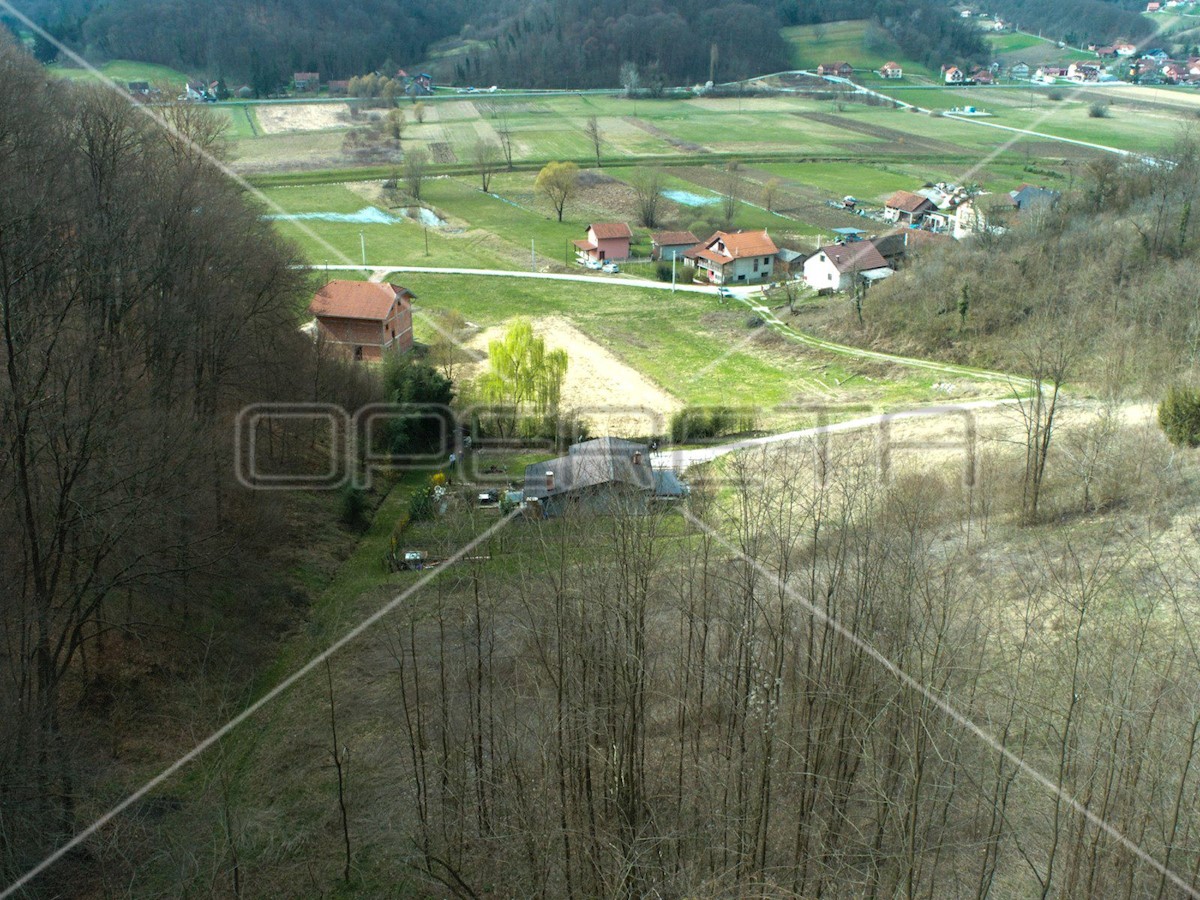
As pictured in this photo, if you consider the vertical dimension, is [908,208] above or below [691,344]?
above

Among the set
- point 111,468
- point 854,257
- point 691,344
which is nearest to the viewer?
point 111,468

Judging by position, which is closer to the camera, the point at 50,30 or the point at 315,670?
the point at 315,670

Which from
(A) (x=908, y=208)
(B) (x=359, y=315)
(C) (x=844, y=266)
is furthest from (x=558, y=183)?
(B) (x=359, y=315)

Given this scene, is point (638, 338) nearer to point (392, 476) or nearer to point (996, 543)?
point (392, 476)

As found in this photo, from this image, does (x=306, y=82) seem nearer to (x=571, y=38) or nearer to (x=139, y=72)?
(x=139, y=72)

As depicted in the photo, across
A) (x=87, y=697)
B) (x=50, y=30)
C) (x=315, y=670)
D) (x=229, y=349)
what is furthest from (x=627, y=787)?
(x=50, y=30)

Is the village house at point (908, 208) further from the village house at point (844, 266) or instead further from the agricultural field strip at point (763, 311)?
the agricultural field strip at point (763, 311)

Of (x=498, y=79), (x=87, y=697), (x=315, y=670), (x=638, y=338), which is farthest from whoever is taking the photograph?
(x=498, y=79)
